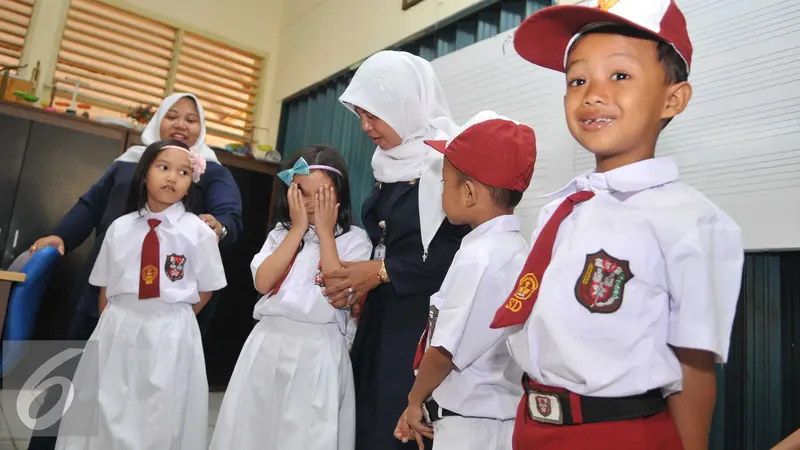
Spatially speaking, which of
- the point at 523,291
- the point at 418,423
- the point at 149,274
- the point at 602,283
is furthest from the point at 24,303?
the point at 602,283

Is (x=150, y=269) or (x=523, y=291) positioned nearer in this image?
(x=523, y=291)

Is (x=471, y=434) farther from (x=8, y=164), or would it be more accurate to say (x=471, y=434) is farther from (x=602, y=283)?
(x=8, y=164)

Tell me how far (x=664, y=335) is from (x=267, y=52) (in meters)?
4.83

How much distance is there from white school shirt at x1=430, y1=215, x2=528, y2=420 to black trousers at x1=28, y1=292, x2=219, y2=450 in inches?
52.6

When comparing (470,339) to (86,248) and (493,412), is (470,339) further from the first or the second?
(86,248)

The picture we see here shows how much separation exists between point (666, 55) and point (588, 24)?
0.44 ft

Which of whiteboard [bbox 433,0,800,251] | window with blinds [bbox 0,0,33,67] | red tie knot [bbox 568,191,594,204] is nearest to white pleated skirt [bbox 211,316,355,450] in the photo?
red tie knot [bbox 568,191,594,204]

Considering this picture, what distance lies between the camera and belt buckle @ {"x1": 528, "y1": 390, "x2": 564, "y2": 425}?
758 mm

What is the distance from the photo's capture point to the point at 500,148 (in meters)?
1.14

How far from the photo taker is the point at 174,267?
70.0 inches

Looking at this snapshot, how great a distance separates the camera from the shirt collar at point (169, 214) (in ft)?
6.03

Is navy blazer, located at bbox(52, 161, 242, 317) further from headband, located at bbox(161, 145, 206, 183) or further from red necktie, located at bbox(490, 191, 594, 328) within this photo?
red necktie, located at bbox(490, 191, 594, 328)

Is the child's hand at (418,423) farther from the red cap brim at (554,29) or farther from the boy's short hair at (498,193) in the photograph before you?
the red cap brim at (554,29)

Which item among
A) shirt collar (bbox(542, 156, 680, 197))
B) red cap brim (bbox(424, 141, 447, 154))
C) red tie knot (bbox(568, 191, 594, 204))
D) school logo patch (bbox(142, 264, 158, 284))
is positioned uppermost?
red cap brim (bbox(424, 141, 447, 154))
